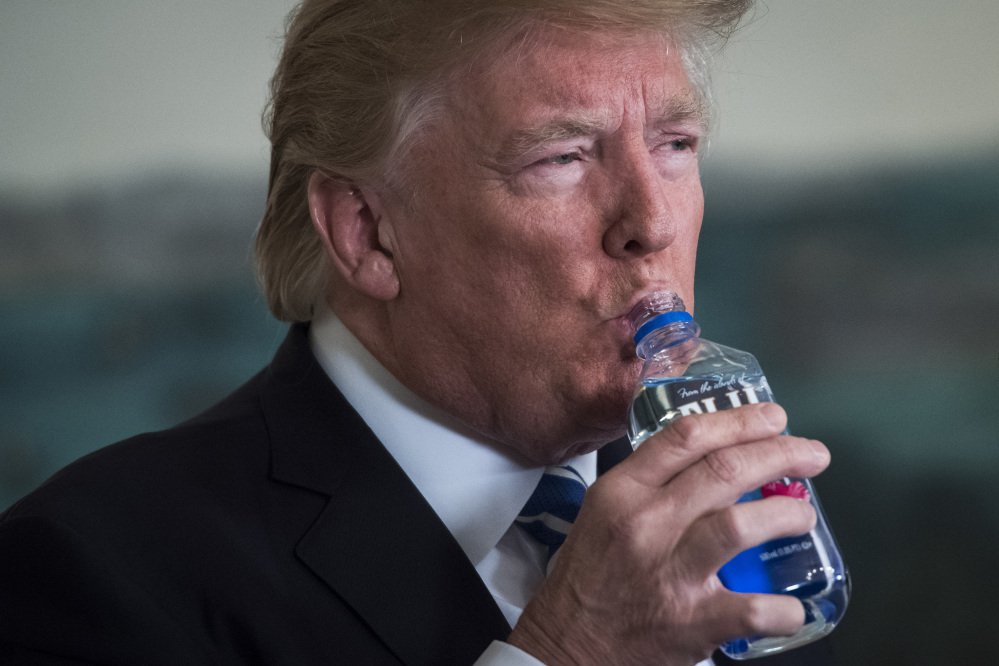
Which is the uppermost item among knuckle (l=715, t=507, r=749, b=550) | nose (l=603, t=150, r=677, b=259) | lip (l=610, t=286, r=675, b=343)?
nose (l=603, t=150, r=677, b=259)

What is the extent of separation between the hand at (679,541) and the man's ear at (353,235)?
521 mm

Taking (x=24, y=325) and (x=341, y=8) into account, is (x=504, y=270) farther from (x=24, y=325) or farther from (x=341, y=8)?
(x=24, y=325)

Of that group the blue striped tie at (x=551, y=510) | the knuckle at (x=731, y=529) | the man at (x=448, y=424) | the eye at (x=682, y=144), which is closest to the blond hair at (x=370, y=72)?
the man at (x=448, y=424)

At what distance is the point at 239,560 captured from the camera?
139 cm

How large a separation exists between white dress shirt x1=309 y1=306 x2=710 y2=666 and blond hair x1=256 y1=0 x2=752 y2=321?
243 mm

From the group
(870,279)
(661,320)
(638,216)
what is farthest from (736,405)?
(870,279)

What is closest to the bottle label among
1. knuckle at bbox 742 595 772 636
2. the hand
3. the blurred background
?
the hand

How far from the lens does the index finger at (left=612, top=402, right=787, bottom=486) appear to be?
3.85ft

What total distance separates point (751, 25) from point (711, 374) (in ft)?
4.33

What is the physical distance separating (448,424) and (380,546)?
220mm

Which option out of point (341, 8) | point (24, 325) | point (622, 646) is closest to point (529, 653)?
point (622, 646)

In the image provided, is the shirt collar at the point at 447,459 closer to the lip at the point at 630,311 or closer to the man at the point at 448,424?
the man at the point at 448,424

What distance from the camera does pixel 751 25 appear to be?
2455 mm

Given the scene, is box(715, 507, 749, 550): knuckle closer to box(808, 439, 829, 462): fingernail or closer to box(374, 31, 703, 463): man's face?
box(808, 439, 829, 462): fingernail
